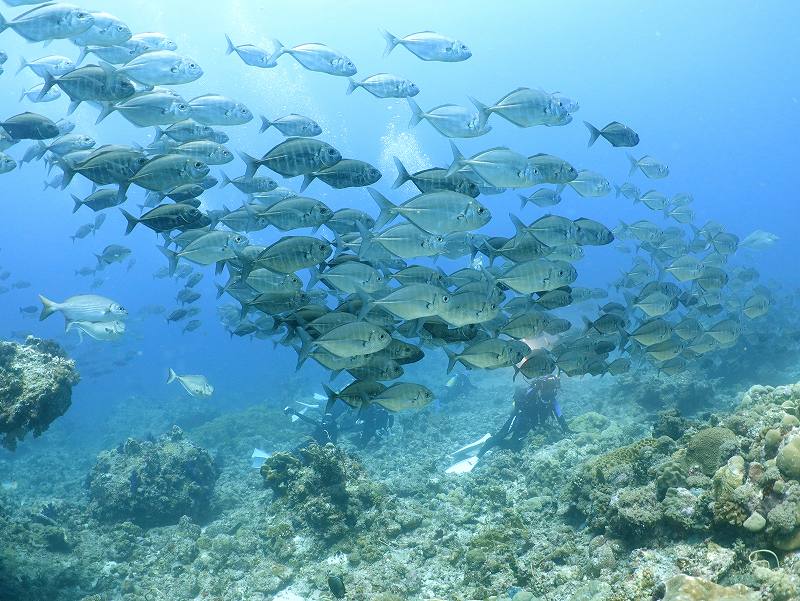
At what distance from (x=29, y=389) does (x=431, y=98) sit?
90424 millimetres

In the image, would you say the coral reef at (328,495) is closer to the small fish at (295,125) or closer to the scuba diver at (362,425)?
the scuba diver at (362,425)

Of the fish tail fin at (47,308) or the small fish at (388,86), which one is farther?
the fish tail fin at (47,308)

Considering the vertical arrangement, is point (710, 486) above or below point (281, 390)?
above

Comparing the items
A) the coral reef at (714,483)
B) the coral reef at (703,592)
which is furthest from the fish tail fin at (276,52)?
the coral reef at (703,592)

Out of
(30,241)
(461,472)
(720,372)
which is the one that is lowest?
(30,241)

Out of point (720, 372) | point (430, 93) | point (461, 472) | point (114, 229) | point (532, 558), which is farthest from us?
point (114, 229)

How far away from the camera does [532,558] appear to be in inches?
234

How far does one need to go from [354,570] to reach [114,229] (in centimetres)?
18531

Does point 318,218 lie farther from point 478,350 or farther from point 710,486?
point 710,486

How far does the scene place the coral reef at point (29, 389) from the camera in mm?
8258

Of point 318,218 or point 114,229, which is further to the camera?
point 114,229

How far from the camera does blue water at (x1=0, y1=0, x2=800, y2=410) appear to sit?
189 feet

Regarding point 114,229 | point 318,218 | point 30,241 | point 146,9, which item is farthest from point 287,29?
point 30,241

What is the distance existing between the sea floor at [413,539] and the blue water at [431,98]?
16.7 m
